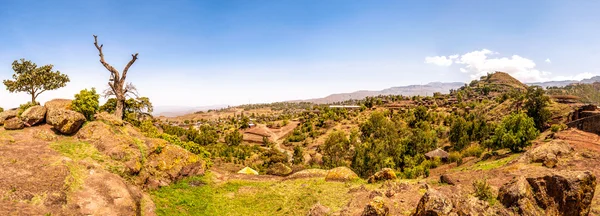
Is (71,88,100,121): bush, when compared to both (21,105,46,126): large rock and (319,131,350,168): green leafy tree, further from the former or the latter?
(319,131,350,168): green leafy tree

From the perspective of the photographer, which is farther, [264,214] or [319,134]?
[319,134]

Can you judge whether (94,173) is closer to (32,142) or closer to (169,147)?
(32,142)

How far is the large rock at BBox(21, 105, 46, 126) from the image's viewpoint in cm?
2064


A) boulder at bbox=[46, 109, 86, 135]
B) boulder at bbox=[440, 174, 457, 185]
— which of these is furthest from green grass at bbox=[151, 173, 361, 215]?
boulder at bbox=[46, 109, 86, 135]

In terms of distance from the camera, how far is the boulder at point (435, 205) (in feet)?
37.0

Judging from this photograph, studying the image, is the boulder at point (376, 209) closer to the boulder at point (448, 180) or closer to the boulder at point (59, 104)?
the boulder at point (448, 180)

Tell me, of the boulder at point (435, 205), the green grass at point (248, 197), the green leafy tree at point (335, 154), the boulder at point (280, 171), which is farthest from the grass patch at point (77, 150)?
the green leafy tree at point (335, 154)

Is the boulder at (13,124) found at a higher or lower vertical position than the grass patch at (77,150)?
higher

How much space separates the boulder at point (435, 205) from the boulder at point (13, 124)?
89.9ft

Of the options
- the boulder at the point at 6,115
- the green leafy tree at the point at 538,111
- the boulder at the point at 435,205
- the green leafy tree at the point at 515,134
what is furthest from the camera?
the green leafy tree at the point at 538,111

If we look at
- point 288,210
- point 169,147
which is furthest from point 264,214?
point 169,147

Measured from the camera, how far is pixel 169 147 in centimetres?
2459

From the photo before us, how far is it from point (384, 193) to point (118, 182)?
17.3 metres

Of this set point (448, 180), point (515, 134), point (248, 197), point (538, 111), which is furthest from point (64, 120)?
point (538, 111)
